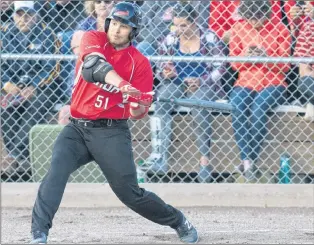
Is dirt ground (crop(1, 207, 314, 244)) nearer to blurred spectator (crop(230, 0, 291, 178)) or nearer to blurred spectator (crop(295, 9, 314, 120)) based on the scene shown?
blurred spectator (crop(230, 0, 291, 178))

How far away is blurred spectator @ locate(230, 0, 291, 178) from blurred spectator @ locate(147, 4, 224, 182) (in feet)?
0.73

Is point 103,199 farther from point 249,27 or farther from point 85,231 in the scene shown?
point 249,27

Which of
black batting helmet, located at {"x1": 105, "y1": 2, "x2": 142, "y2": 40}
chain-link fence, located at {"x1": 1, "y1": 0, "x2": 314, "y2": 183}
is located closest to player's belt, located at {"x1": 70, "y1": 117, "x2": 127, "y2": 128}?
black batting helmet, located at {"x1": 105, "y1": 2, "x2": 142, "y2": 40}

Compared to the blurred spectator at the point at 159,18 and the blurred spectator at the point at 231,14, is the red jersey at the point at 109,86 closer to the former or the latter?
the blurred spectator at the point at 159,18

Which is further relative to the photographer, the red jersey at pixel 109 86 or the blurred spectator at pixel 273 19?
the blurred spectator at pixel 273 19

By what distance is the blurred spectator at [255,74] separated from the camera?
7801 millimetres

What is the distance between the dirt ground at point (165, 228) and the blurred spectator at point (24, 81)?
92cm

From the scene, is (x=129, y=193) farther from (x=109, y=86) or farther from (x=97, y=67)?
(x=97, y=67)

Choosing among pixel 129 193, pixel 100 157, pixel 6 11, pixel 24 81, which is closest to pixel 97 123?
pixel 100 157

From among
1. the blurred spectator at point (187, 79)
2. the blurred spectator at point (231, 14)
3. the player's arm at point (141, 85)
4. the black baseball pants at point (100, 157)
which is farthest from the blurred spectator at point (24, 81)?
the player's arm at point (141, 85)

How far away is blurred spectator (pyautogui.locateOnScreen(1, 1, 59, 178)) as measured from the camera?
8062 mm

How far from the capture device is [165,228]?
6.86 m

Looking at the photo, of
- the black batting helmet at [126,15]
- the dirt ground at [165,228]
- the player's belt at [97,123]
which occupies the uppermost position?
the black batting helmet at [126,15]

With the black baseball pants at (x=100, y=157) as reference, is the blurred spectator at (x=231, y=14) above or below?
above
